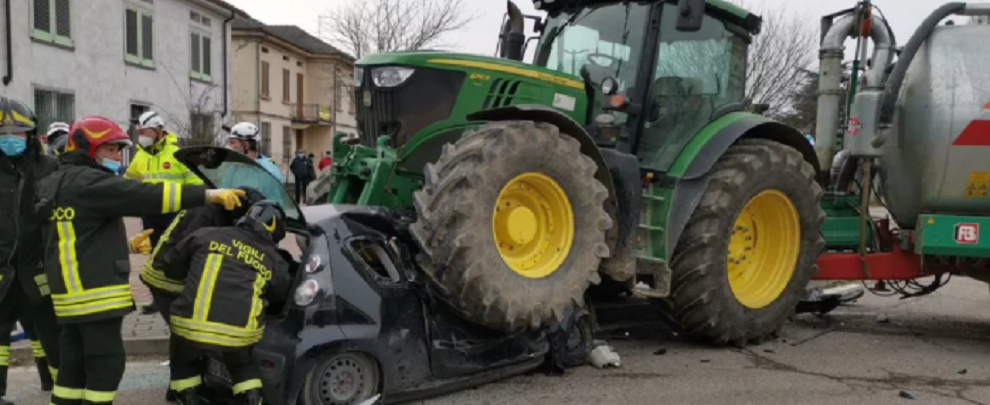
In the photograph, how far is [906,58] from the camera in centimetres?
676

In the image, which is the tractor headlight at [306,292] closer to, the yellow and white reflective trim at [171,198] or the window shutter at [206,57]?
the yellow and white reflective trim at [171,198]

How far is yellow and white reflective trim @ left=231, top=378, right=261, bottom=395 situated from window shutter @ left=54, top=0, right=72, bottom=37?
727 inches

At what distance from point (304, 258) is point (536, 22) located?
3.40m

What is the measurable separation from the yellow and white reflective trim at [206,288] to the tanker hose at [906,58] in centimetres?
528

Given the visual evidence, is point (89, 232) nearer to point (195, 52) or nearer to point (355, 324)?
point (355, 324)

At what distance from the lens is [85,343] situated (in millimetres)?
4395

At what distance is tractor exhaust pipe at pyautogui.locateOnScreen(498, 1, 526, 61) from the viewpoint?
23.6ft

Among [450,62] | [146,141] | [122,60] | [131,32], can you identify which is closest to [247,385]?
[450,62]

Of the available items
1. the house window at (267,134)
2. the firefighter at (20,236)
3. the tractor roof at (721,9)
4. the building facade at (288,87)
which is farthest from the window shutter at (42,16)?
the house window at (267,134)

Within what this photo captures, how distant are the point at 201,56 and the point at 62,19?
21.2 ft

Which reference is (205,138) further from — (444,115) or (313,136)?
(313,136)

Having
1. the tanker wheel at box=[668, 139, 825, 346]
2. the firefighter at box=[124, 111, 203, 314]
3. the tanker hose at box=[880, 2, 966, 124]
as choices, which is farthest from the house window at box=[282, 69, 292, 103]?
the tanker hose at box=[880, 2, 966, 124]

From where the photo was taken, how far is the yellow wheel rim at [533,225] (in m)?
5.28

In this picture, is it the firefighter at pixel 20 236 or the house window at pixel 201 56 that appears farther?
the house window at pixel 201 56
